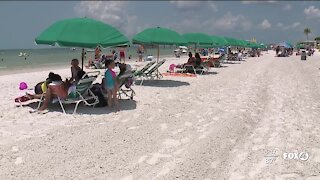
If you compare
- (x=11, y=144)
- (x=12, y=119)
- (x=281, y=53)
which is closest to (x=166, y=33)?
(x=12, y=119)

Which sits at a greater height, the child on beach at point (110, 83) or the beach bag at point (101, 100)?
the child on beach at point (110, 83)

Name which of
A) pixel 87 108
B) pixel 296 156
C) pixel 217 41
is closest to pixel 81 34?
pixel 87 108

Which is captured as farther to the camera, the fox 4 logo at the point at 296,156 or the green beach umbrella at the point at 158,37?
the green beach umbrella at the point at 158,37

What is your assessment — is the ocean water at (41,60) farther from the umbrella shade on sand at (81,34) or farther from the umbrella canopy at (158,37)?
the umbrella canopy at (158,37)

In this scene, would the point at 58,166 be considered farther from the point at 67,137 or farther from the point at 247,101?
the point at 247,101

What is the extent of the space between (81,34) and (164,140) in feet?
9.71

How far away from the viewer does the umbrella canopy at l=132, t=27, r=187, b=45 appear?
443 inches

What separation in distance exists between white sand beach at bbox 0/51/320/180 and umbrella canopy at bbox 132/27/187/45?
3.30 metres

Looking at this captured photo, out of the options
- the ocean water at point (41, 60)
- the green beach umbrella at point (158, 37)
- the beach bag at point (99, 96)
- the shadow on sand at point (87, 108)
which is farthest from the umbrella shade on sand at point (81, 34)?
the green beach umbrella at point (158, 37)

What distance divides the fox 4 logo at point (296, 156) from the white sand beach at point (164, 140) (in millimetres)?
63

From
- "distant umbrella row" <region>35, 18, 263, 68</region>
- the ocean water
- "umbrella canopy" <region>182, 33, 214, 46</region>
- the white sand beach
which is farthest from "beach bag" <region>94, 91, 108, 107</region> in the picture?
"umbrella canopy" <region>182, 33, 214, 46</region>

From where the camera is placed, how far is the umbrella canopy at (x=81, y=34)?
6.74m

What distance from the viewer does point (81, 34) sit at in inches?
270

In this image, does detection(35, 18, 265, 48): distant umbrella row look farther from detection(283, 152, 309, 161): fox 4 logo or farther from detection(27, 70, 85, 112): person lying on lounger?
detection(283, 152, 309, 161): fox 4 logo
